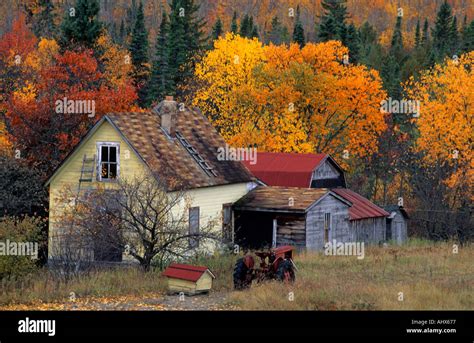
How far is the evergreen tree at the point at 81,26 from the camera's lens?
5659 cm

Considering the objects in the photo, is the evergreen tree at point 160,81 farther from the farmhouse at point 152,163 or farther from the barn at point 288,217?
the farmhouse at point 152,163

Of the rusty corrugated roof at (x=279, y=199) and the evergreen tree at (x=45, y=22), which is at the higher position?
the evergreen tree at (x=45, y=22)

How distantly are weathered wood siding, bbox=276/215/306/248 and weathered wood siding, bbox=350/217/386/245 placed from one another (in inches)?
238

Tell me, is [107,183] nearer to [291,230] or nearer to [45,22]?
[291,230]

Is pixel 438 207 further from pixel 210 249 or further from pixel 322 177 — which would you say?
pixel 210 249

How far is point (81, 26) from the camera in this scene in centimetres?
5731

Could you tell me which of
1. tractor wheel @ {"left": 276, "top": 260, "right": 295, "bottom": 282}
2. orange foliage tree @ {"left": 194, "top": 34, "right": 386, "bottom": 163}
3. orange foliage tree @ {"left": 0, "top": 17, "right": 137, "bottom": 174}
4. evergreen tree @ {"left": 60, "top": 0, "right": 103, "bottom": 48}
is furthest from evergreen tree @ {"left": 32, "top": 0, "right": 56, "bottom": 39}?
tractor wheel @ {"left": 276, "top": 260, "right": 295, "bottom": 282}

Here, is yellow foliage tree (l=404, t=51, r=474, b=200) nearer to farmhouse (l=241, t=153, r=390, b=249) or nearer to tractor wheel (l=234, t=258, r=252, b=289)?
farmhouse (l=241, t=153, r=390, b=249)

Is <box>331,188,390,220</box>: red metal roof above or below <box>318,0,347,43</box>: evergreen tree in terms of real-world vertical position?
below

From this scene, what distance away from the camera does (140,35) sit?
8300 centimetres

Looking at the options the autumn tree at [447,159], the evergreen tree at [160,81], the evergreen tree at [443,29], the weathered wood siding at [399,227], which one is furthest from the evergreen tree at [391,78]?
the weathered wood siding at [399,227]

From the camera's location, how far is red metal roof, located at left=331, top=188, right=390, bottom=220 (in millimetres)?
46781

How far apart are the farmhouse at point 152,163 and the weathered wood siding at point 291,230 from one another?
2319 mm

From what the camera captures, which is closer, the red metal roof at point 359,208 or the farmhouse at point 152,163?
the farmhouse at point 152,163
